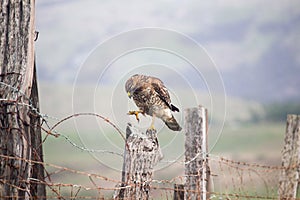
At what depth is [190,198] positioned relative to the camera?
5.89 meters

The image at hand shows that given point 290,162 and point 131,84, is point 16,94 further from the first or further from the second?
point 290,162

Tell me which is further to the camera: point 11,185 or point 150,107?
point 150,107

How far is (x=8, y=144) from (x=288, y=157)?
458 centimetres

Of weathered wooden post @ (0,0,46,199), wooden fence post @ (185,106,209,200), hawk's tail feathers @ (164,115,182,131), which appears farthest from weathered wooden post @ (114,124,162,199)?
hawk's tail feathers @ (164,115,182,131)

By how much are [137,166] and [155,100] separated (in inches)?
122

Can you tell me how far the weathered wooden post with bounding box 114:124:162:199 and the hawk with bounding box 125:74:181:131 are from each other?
2.62 m

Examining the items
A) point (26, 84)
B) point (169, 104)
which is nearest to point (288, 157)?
point (169, 104)

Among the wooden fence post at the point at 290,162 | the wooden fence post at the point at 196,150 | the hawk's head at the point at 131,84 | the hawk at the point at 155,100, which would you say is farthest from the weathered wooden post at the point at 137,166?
the wooden fence post at the point at 290,162

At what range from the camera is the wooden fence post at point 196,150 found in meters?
5.83

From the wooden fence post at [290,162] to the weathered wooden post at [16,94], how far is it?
172 inches

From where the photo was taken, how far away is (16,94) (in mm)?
3242

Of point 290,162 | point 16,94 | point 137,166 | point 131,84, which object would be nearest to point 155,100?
point 131,84

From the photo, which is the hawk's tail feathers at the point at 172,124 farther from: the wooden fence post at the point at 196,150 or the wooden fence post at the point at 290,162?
the wooden fence post at the point at 290,162

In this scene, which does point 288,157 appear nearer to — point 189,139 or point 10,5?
point 189,139
